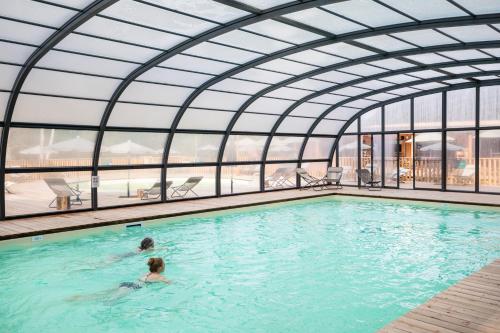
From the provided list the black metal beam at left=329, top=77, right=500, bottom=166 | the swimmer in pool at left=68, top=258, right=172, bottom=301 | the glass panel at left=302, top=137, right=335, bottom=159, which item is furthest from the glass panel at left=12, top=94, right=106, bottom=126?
the black metal beam at left=329, top=77, right=500, bottom=166

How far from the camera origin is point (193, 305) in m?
5.53

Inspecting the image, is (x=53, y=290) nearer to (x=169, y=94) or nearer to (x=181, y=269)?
(x=181, y=269)

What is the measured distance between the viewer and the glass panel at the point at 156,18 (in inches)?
279

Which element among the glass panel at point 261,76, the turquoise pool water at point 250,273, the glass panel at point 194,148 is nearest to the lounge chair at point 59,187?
the turquoise pool water at point 250,273

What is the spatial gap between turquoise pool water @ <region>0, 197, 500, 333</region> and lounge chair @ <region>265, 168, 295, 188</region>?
5.63 m

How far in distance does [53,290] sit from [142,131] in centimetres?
672

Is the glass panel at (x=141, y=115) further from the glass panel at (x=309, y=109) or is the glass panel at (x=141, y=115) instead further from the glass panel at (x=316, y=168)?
the glass panel at (x=316, y=168)

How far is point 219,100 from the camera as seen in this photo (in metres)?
13.1

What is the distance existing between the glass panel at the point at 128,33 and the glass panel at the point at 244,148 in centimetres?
625

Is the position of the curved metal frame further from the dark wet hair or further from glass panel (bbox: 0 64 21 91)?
the dark wet hair

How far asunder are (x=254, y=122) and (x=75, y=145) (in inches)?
257

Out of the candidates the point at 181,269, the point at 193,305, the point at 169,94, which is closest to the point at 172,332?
the point at 193,305

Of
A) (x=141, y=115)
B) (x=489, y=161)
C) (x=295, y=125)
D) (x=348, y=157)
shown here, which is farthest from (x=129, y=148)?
(x=489, y=161)

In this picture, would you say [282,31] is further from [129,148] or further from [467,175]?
[467,175]
